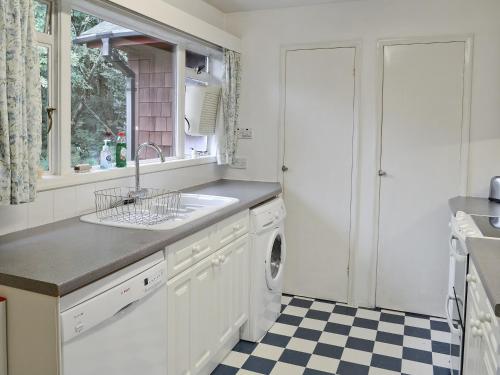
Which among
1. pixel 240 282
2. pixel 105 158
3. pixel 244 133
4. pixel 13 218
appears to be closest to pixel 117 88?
pixel 105 158

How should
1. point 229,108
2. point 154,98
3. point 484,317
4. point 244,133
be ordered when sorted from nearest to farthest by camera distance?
point 484,317
point 154,98
point 229,108
point 244,133

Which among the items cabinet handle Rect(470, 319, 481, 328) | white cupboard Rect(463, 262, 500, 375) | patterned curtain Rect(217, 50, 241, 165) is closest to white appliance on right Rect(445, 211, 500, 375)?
white cupboard Rect(463, 262, 500, 375)

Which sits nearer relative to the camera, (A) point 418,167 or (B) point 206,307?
(B) point 206,307

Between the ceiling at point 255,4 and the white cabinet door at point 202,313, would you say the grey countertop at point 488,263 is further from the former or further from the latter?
the ceiling at point 255,4

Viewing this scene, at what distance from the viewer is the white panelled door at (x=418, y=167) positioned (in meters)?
3.32

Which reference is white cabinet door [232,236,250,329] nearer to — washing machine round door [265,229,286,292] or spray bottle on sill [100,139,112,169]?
washing machine round door [265,229,286,292]

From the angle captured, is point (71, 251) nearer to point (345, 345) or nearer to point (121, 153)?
point (121, 153)

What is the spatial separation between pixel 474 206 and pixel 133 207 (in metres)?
2.08

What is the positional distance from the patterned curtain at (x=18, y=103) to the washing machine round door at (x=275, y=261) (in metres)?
1.70

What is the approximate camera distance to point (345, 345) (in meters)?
2.98

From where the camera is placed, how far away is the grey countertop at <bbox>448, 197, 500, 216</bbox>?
277cm

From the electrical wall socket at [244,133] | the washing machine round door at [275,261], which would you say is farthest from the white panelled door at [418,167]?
the electrical wall socket at [244,133]

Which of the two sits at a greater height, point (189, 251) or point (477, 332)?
point (189, 251)

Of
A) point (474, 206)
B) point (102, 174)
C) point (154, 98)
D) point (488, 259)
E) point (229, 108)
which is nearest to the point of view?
point (488, 259)
